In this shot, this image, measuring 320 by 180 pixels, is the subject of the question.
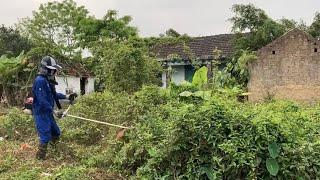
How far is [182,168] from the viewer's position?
6.55 meters

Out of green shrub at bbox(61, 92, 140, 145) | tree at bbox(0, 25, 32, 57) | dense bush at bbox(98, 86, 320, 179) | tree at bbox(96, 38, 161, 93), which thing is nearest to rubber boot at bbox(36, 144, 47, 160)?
green shrub at bbox(61, 92, 140, 145)

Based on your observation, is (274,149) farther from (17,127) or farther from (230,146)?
(17,127)

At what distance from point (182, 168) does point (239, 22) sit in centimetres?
1829

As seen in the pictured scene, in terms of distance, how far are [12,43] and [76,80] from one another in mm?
6605

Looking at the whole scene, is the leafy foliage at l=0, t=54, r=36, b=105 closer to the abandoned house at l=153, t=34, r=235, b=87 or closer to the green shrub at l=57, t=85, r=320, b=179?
the abandoned house at l=153, t=34, r=235, b=87

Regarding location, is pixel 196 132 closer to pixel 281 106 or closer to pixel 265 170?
pixel 265 170

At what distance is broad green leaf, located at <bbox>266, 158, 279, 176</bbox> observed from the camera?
6.00m

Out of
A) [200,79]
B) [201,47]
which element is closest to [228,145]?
[200,79]

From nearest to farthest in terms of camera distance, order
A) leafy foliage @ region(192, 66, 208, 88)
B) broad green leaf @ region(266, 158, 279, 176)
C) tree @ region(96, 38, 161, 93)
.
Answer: broad green leaf @ region(266, 158, 279, 176), leafy foliage @ region(192, 66, 208, 88), tree @ region(96, 38, 161, 93)

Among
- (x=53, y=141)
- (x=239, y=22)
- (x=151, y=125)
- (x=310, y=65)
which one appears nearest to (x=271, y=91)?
(x=310, y=65)

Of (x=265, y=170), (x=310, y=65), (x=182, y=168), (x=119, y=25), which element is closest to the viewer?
(x=265, y=170)

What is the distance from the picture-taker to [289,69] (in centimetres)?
2206

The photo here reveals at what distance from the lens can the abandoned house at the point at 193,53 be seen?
27155 millimetres

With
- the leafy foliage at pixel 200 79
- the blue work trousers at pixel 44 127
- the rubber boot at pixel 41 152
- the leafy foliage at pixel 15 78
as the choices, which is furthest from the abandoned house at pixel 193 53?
the rubber boot at pixel 41 152
